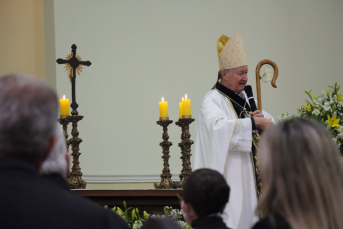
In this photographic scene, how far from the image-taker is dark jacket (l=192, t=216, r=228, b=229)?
73.3 inches

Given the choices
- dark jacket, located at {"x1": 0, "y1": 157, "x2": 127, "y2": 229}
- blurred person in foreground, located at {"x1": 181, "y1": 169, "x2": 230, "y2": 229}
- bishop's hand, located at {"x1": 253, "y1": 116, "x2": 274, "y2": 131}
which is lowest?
blurred person in foreground, located at {"x1": 181, "y1": 169, "x2": 230, "y2": 229}

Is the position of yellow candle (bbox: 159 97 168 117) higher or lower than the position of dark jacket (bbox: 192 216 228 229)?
higher

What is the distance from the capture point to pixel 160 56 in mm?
6371

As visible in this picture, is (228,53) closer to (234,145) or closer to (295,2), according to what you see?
(234,145)

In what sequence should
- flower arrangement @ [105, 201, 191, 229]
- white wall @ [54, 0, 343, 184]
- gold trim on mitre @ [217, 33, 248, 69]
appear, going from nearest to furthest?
flower arrangement @ [105, 201, 191, 229] → gold trim on mitre @ [217, 33, 248, 69] → white wall @ [54, 0, 343, 184]

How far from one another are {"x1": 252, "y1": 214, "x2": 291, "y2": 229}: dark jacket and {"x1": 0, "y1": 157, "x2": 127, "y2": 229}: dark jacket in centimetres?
40

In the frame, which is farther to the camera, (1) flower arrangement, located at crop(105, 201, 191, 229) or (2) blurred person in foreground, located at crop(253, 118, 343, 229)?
(1) flower arrangement, located at crop(105, 201, 191, 229)

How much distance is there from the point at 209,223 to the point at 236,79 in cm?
221

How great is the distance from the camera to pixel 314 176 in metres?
1.25

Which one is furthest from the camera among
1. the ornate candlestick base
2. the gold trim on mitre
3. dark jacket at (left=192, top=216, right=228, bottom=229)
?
the gold trim on mitre

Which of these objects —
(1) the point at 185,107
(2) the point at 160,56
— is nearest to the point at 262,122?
(1) the point at 185,107

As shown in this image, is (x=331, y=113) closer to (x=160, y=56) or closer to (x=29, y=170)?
(x=29, y=170)

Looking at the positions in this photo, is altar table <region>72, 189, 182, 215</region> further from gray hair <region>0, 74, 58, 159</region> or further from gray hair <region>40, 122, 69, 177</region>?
gray hair <region>0, 74, 58, 159</region>

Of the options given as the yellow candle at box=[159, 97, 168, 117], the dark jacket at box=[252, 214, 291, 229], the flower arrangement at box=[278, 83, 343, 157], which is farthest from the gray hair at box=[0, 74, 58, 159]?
the flower arrangement at box=[278, 83, 343, 157]
